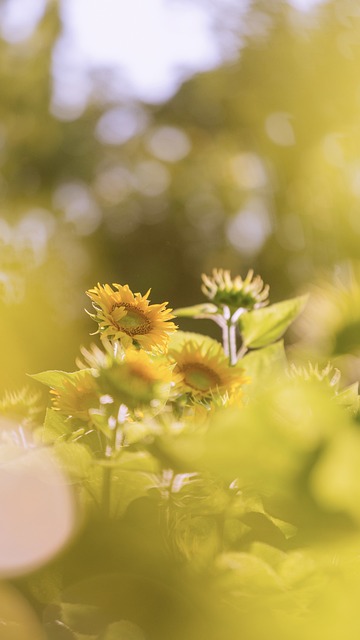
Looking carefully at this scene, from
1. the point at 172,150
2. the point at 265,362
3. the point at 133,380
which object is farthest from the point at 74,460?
the point at 172,150

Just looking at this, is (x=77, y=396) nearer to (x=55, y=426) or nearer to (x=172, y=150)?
(x=55, y=426)

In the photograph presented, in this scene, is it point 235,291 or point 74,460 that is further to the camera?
point 235,291

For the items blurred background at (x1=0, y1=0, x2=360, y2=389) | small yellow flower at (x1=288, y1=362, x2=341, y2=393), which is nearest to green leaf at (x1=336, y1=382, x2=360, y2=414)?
small yellow flower at (x1=288, y1=362, x2=341, y2=393)

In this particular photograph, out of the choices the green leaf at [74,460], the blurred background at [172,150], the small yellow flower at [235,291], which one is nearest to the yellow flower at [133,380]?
the green leaf at [74,460]

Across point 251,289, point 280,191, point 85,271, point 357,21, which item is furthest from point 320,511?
point 280,191

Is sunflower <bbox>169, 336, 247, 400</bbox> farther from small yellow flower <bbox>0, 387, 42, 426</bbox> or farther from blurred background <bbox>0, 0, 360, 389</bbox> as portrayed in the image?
blurred background <bbox>0, 0, 360, 389</bbox>
